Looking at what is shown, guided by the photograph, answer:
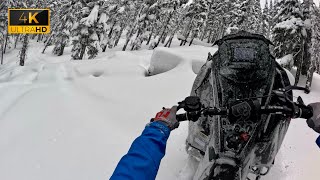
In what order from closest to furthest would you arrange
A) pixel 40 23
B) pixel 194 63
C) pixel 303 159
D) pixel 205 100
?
pixel 205 100 < pixel 303 159 < pixel 194 63 < pixel 40 23

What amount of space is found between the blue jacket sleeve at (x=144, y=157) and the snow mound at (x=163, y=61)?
13982 mm

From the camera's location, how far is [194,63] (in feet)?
53.8

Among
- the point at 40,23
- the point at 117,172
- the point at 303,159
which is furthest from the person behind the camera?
the point at 40,23

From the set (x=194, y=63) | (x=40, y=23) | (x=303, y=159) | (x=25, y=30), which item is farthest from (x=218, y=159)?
(x=40, y=23)

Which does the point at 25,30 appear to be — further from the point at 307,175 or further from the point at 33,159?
the point at 307,175

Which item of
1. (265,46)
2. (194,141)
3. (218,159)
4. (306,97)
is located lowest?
(306,97)

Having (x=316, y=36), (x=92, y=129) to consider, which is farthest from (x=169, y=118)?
(x=316, y=36)

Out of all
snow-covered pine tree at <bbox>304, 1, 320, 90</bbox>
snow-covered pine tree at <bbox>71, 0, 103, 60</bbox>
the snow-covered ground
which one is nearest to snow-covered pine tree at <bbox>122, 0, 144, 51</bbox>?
snow-covered pine tree at <bbox>71, 0, 103, 60</bbox>

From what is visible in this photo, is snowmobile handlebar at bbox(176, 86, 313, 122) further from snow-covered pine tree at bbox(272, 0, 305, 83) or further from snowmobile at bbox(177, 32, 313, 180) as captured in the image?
snow-covered pine tree at bbox(272, 0, 305, 83)

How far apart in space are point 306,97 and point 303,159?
14989 millimetres
